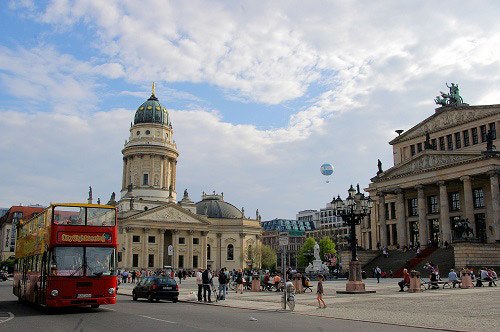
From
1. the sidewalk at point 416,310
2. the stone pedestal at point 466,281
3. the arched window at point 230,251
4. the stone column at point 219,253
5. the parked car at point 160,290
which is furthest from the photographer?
the arched window at point 230,251

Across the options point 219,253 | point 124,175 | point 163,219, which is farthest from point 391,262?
point 124,175

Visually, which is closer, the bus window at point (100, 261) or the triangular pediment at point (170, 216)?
the bus window at point (100, 261)

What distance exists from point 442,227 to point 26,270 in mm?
43467

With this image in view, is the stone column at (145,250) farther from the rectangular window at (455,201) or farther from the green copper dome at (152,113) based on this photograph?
the rectangular window at (455,201)

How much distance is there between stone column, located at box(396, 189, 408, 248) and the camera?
61062 millimetres

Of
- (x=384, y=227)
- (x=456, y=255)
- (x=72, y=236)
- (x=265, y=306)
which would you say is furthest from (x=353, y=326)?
(x=384, y=227)

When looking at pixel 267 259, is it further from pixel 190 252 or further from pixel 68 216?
pixel 68 216

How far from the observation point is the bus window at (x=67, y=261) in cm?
2027

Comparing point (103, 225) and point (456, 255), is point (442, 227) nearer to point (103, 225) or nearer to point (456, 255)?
point (456, 255)

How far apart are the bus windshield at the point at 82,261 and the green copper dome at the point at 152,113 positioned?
97273mm

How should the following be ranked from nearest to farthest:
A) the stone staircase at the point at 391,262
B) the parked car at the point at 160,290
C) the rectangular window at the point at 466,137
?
the parked car at the point at 160,290, the stone staircase at the point at 391,262, the rectangular window at the point at 466,137

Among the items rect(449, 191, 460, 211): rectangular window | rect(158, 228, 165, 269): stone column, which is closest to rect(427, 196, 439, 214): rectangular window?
rect(449, 191, 460, 211): rectangular window

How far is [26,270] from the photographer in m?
26.0

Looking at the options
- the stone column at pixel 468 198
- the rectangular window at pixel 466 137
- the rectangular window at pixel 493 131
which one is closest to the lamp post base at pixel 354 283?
the stone column at pixel 468 198
